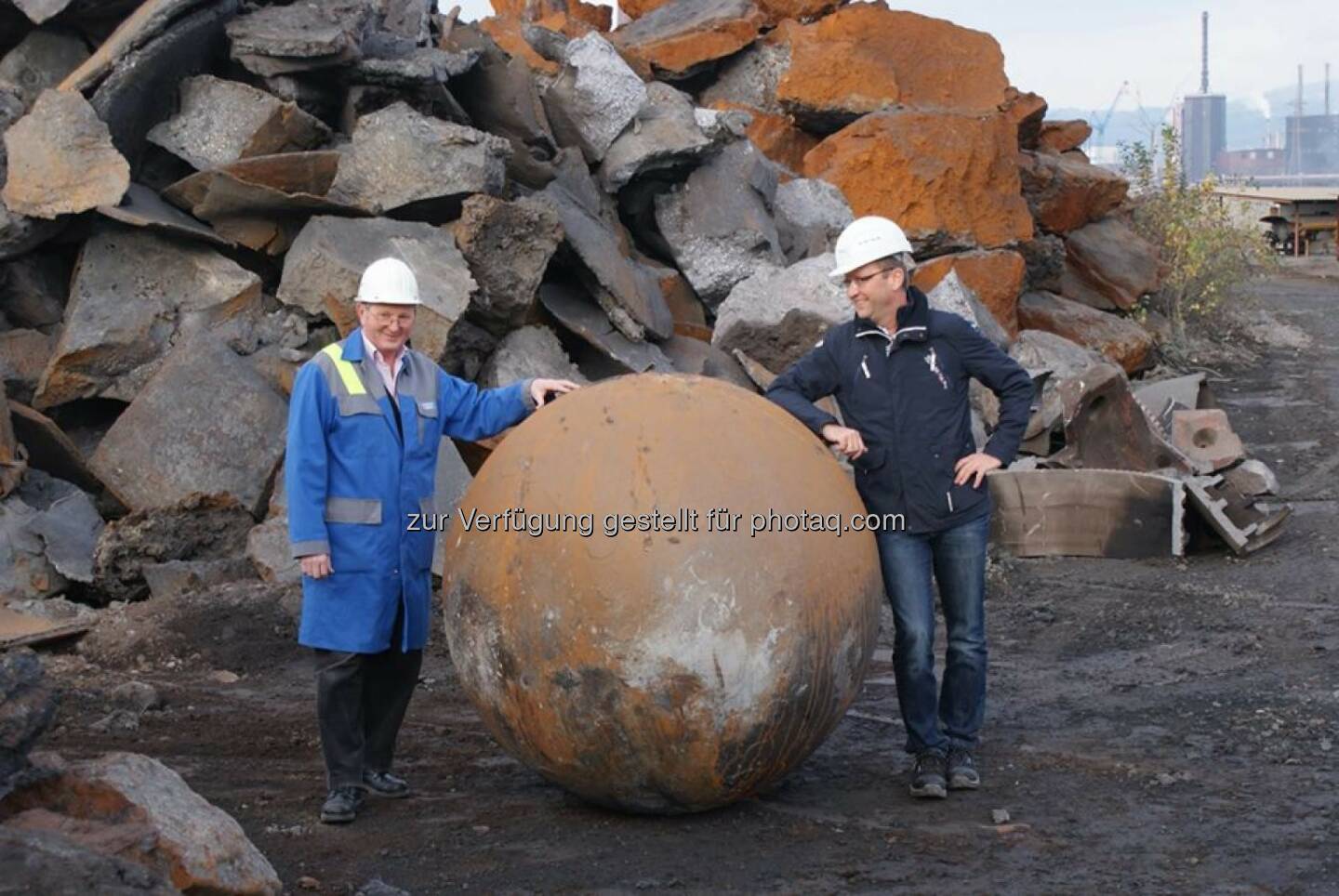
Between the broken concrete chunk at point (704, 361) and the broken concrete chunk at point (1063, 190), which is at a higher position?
the broken concrete chunk at point (1063, 190)

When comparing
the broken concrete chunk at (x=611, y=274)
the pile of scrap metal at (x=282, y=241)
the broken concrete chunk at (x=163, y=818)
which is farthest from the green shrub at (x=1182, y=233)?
the broken concrete chunk at (x=163, y=818)

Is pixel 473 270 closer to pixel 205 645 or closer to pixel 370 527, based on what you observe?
pixel 205 645

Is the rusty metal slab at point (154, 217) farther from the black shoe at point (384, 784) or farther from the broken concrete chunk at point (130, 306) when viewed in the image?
the black shoe at point (384, 784)

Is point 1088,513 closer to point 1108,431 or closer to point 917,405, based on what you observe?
point 1108,431

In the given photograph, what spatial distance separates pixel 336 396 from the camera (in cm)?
566

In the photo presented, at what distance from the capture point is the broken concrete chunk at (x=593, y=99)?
12773 mm

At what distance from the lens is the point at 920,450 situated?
5750mm

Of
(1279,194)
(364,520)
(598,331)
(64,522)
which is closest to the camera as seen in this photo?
(364,520)

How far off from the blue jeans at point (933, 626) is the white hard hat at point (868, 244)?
3.23 ft

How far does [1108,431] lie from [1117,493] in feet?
3.60

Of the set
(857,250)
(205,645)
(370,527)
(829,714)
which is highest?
(857,250)

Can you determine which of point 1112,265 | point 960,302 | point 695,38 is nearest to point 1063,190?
point 1112,265

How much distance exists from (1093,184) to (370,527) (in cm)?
1370

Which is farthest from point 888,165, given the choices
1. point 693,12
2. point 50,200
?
point 50,200
